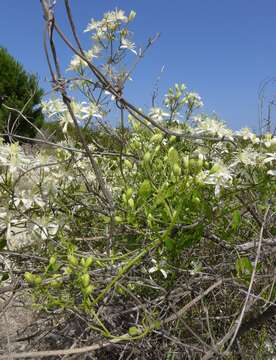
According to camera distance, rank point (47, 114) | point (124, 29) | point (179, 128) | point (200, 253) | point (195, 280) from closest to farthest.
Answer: point (195, 280) < point (200, 253) < point (47, 114) < point (179, 128) < point (124, 29)

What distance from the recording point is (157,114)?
138cm

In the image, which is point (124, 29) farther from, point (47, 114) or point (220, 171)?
point (220, 171)

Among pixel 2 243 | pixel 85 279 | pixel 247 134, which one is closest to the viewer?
pixel 85 279

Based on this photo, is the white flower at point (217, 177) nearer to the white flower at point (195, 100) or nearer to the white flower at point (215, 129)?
the white flower at point (215, 129)

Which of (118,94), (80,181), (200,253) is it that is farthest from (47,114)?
(200,253)

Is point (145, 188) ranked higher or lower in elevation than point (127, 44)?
lower

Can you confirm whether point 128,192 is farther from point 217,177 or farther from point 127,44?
point 127,44

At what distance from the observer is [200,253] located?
3.43 ft

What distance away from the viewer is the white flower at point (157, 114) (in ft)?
4.51

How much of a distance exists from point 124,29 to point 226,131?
0.59m

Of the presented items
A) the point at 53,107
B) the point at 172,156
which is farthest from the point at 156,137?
the point at 53,107

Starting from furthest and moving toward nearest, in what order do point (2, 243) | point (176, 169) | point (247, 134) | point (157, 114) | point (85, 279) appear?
point (157, 114)
point (247, 134)
point (2, 243)
point (176, 169)
point (85, 279)

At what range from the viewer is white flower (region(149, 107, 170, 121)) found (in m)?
1.38

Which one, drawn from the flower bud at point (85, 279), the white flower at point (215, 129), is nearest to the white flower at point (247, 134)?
the white flower at point (215, 129)
